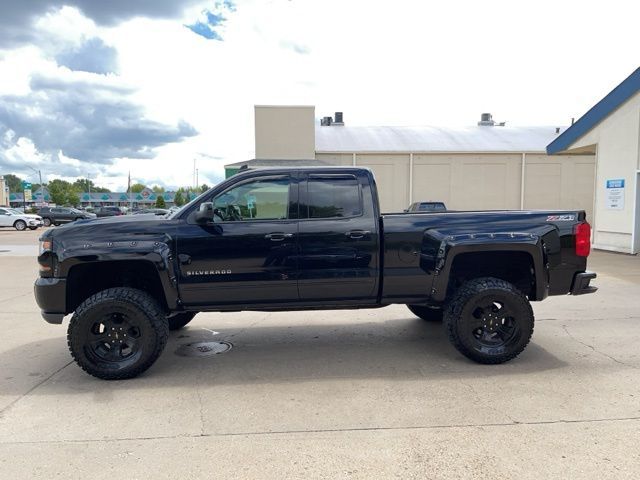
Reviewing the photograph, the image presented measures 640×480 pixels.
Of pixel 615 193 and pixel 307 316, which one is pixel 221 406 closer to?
pixel 307 316

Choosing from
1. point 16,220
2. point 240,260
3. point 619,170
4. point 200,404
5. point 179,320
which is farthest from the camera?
point 16,220

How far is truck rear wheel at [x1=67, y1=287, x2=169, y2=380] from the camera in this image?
4203 mm

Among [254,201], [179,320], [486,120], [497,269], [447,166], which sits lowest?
[179,320]

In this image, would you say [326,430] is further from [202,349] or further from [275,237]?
[202,349]

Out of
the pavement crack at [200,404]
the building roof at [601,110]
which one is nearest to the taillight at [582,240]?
the pavement crack at [200,404]

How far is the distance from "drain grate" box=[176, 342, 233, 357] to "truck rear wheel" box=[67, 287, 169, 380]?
2.56 feet

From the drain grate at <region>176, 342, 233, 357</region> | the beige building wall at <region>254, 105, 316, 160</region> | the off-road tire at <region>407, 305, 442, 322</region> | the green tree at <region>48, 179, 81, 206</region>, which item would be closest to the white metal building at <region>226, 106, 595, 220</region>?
the beige building wall at <region>254, 105, 316, 160</region>

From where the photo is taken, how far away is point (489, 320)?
A: 15.1ft

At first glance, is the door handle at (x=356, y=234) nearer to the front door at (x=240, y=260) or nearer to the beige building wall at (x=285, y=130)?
the front door at (x=240, y=260)

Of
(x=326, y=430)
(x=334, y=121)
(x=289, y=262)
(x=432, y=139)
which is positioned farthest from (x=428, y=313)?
(x=334, y=121)

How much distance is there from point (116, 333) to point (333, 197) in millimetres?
2503

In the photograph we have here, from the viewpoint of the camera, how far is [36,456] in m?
3.00

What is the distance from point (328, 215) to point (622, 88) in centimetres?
1209

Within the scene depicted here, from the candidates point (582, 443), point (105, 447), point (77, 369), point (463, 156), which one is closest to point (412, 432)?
point (582, 443)
